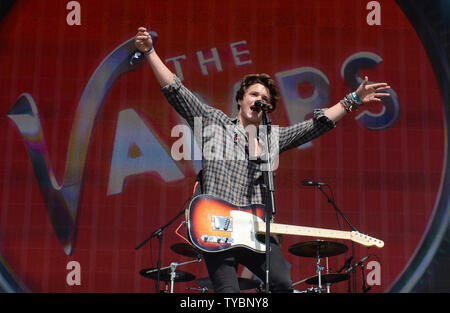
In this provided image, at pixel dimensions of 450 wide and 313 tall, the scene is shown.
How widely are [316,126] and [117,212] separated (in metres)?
3.81

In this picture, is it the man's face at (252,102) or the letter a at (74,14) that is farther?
the letter a at (74,14)

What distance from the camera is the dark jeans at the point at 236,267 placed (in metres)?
2.75

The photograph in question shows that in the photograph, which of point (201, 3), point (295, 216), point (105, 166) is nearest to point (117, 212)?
point (105, 166)

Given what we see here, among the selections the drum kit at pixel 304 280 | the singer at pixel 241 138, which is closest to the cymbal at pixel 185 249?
the drum kit at pixel 304 280

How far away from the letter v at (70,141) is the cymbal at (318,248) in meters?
2.67

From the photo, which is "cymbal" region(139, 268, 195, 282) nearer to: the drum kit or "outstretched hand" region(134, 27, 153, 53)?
the drum kit

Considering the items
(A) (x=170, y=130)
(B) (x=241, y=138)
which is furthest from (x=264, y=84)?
(A) (x=170, y=130)

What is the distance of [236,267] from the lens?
2895 millimetres

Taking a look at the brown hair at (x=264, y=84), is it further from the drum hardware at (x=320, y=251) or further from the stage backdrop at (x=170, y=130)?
the stage backdrop at (x=170, y=130)

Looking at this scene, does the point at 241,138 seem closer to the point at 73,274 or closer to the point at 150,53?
the point at 150,53

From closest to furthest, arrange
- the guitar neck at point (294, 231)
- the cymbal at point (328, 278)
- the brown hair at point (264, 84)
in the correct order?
the guitar neck at point (294, 231)
the brown hair at point (264, 84)
the cymbal at point (328, 278)

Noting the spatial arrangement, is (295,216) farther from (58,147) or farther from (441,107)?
(58,147)

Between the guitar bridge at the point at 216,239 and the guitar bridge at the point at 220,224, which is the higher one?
the guitar bridge at the point at 220,224

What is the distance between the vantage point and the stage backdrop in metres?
6.50
